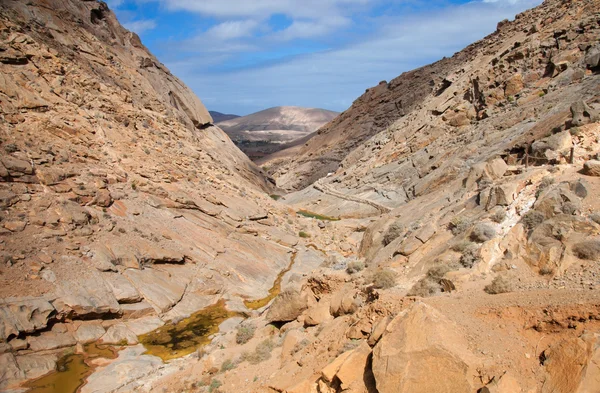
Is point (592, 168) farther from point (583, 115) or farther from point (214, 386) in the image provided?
point (214, 386)

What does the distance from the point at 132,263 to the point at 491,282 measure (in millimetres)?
14211

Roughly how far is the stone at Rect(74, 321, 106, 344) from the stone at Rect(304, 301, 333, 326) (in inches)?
319

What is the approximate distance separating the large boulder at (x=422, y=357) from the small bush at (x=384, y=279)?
145 inches

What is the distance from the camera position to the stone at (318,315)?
437 inches

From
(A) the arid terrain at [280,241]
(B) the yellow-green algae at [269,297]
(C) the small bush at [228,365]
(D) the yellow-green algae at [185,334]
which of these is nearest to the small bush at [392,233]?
(A) the arid terrain at [280,241]

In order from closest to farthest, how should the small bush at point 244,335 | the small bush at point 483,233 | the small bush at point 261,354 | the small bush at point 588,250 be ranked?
the small bush at point 588,250 < the small bush at point 483,233 < the small bush at point 261,354 < the small bush at point 244,335

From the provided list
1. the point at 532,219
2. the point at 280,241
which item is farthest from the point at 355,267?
the point at 280,241

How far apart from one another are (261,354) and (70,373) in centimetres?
665

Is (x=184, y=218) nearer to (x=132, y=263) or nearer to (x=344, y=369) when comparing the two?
(x=132, y=263)

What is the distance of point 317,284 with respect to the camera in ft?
41.5

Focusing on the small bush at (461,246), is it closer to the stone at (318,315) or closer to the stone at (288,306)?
the stone at (318,315)

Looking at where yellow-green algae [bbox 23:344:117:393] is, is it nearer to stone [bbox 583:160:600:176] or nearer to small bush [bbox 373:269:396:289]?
small bush [bbox 373:269:396:289]

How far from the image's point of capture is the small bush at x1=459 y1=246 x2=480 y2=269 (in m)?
10.1

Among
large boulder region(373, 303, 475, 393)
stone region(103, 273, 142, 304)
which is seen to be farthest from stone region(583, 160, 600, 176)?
stone region(103, 273, 142, 304)
